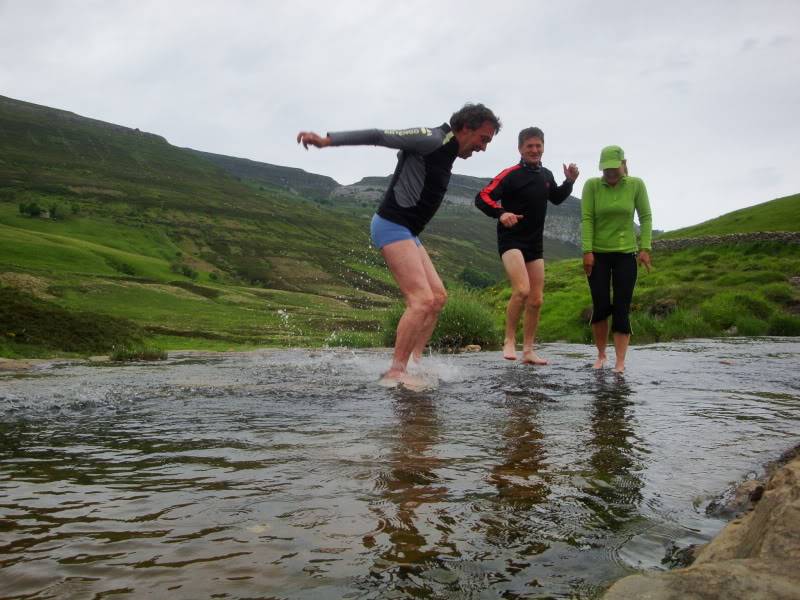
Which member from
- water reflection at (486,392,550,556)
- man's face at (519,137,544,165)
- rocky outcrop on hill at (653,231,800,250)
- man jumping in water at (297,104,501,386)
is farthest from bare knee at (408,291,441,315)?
rocky outcrop on hill at (653,231,800,250)

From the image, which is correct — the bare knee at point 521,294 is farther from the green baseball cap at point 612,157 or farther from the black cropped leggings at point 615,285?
the green baseball cap at point 612,157

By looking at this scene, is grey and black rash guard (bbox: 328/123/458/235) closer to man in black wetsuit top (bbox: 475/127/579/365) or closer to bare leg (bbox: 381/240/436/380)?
bare leg (bbox: 381/240/436/380)

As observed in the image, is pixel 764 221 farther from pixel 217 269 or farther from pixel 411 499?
pixel 217 269

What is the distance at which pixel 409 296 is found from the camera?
662 cm

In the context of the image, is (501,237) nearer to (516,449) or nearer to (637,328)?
(516,449)

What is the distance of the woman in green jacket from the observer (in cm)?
820

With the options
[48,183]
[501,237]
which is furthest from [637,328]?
[48,183]

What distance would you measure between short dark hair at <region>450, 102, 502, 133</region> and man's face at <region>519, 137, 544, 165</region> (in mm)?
2470

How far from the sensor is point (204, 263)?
90562 mm

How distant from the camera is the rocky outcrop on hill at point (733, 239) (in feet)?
93.6

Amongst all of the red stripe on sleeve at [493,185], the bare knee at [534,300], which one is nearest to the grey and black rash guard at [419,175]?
the red stripe on sleeve at [493,185]

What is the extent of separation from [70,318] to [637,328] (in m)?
14.0

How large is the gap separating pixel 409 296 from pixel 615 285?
3.20 meters

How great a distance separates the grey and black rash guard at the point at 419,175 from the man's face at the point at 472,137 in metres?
0.08
